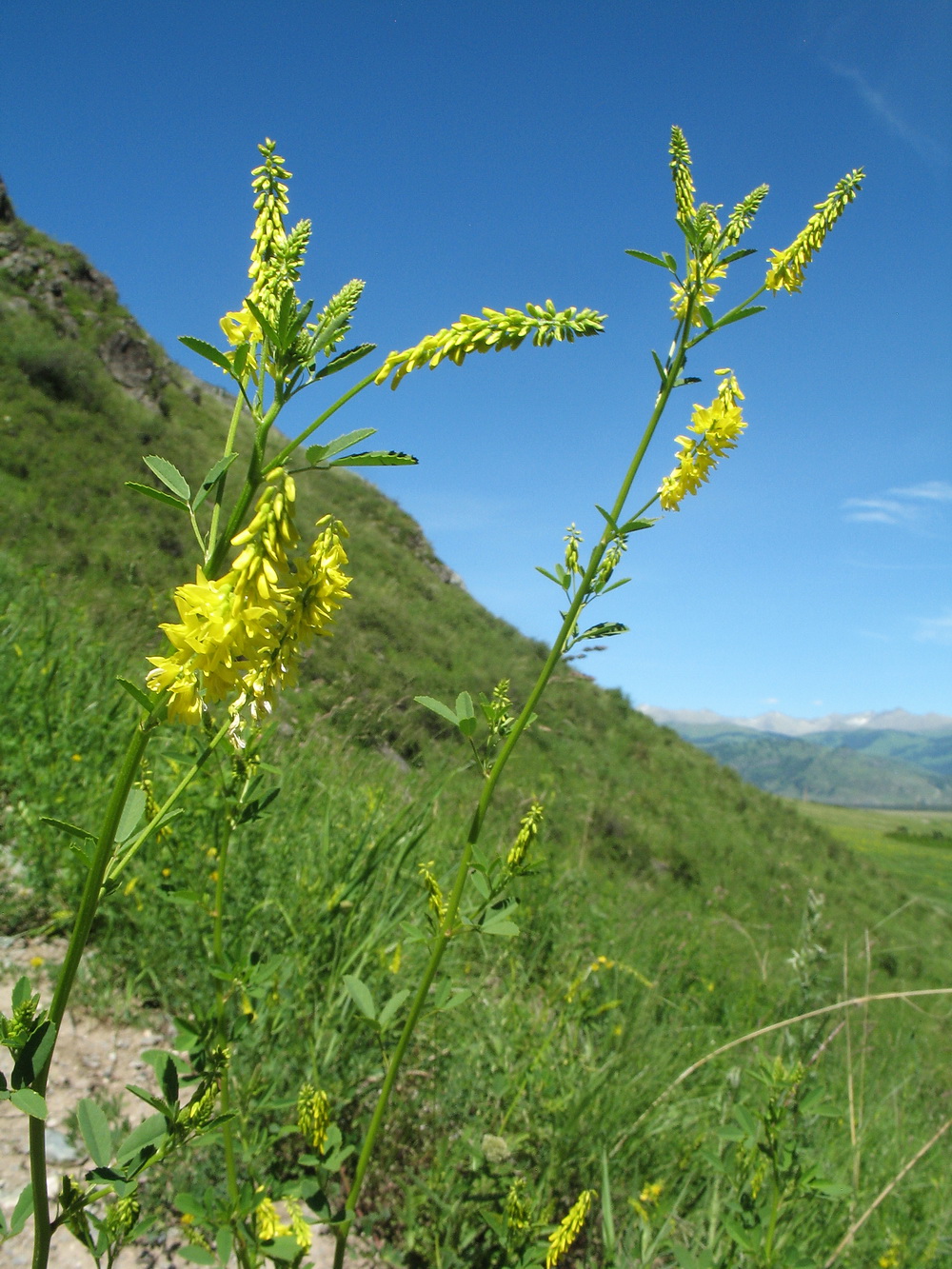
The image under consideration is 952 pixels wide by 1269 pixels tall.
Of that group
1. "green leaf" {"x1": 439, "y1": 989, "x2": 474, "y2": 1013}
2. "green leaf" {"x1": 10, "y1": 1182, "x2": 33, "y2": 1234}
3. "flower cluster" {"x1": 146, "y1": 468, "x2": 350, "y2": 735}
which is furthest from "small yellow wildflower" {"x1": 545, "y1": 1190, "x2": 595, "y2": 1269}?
"flower cluster" {"x1": 146, "y1": 468, "x2": 350, "y2": 735}

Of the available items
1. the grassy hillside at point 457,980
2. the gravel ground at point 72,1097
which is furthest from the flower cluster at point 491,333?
the gravel ground at point 72,1097

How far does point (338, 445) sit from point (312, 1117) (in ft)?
5.48

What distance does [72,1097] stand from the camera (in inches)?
95.8

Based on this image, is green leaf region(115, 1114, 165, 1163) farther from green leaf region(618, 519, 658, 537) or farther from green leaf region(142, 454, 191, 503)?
green leaf region(618, 519, 658, 537)

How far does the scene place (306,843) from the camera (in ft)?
11.6

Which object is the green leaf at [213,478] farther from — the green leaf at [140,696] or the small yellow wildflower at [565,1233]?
the small yellow wildflower at [565,1233]

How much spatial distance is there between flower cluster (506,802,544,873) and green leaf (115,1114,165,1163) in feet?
2.85

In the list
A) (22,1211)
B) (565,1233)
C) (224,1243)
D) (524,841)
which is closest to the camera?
(22,1211)

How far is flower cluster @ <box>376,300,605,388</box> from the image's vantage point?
1.05 metres

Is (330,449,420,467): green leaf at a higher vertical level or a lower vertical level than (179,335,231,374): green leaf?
lower

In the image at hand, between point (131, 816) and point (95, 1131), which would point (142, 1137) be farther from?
point (131, 816)

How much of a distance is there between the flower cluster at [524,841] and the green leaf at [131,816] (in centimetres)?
84

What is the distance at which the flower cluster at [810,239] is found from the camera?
2.03 meters

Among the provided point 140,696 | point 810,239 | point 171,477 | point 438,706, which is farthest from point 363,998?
point 810,239
